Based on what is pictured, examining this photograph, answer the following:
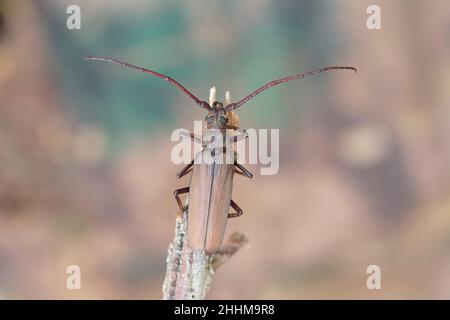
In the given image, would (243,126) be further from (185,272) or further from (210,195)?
(185,272)

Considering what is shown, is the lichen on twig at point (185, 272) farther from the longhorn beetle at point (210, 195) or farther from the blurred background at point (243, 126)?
the blurred background at point (243, 126)

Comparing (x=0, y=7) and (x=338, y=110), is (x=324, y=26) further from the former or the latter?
(x=0, y=7)

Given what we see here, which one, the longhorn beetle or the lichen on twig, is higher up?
the longhorn beetle

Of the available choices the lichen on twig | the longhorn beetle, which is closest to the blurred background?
the longhorn beetle

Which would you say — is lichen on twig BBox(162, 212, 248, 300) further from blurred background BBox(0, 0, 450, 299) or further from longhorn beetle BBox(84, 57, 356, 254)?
blurred background BBox(0, 0, 450, 299)

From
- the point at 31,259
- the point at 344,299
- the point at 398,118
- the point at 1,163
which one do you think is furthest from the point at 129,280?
the point at 398,118

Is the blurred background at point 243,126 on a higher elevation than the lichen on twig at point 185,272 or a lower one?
higher

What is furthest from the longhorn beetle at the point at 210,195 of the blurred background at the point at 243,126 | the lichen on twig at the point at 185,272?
the blurred background at the point at 243,126

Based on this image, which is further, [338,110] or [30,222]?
[338,110]

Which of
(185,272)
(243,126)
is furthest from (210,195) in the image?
(243,126)
